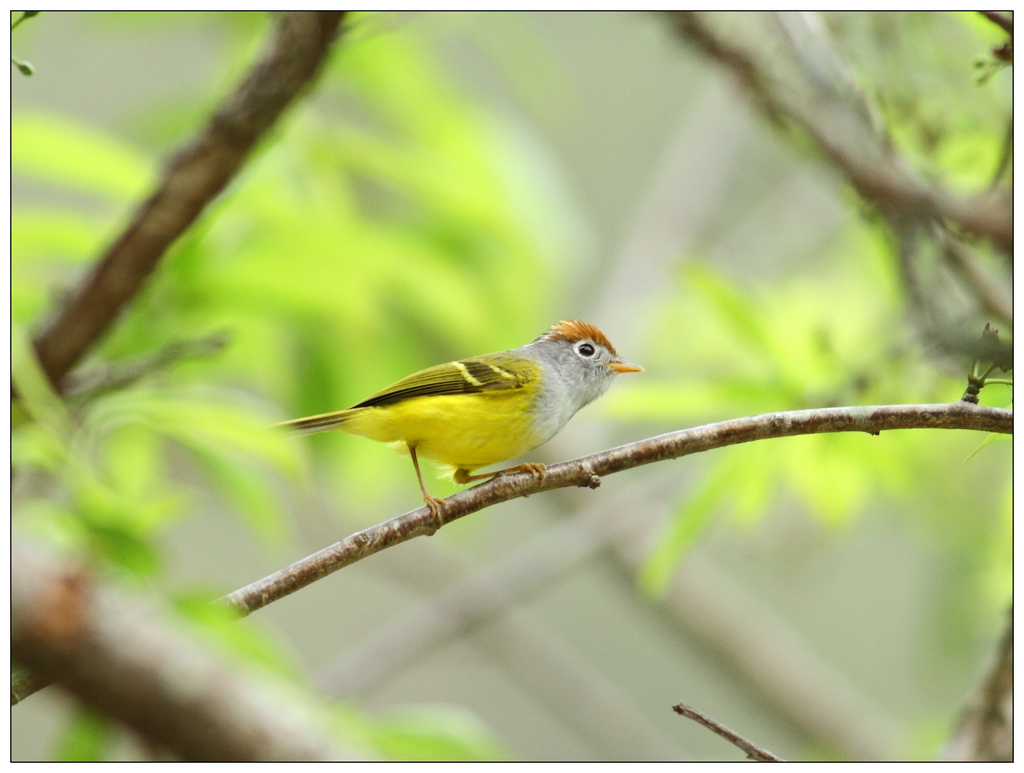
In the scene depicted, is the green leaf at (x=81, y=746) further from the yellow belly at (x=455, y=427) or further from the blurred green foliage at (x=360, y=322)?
the yellow belly at (x=455, y=427)

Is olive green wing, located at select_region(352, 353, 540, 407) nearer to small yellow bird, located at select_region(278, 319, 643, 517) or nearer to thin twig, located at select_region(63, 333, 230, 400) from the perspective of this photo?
small yellow bird, located at select_region(278, 319, 643, 517)

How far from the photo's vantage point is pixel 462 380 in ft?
6.22

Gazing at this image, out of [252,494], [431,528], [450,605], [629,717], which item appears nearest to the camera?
[431,528]

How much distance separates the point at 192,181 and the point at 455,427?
0.69 metres

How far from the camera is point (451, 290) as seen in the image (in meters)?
2.33

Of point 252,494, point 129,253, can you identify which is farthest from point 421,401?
point 129,253

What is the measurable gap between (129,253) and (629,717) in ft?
8.52

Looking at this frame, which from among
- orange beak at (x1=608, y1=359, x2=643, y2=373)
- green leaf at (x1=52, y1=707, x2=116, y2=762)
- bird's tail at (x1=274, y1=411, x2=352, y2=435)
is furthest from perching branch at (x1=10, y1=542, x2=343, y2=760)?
orange beak at (x1=608, y1=359, x2=643, y2=373)

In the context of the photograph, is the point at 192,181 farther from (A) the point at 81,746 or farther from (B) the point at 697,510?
(B) the point at 697,510

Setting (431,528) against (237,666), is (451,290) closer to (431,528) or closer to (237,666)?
(431,528)

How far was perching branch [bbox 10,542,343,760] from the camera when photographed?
495 millimetres

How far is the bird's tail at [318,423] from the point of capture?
5.43ft

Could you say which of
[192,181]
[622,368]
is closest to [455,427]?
[622,368]
